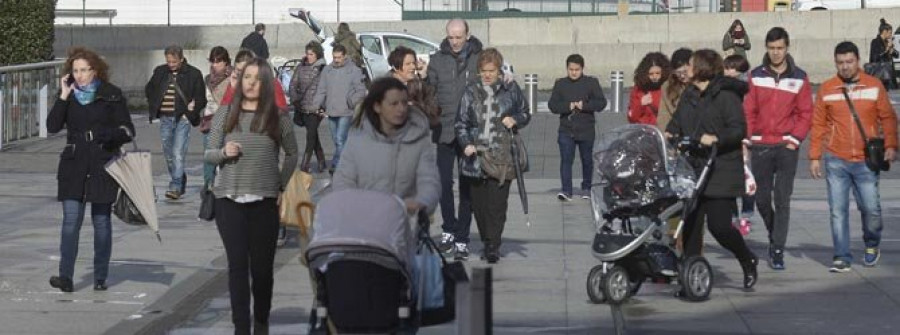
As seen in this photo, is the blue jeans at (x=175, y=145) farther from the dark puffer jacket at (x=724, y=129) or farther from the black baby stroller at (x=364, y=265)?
the black baby stroller at (x=364, y=265)

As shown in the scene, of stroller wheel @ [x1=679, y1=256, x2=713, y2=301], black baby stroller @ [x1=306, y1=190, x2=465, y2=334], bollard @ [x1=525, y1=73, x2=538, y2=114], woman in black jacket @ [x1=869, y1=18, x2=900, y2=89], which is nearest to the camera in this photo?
black baby stroller @ [x1=306, y1=190, x2=465, y2=334]

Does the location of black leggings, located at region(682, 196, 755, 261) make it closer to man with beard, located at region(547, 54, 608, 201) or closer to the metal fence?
man with beard, located at region(547, 54, 608, 201)

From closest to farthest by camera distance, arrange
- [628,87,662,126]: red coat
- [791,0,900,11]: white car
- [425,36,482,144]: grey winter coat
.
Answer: [425,36,482,144]: grey winter coat
[628,87,662,126]: red coat
[791,0,900,11]: white car

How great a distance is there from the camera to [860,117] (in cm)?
1307

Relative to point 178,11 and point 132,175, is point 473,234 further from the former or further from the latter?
point 178,11

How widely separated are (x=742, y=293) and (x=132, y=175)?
4.13 m

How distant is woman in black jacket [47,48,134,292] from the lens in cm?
1189

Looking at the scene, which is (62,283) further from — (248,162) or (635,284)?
(635,284)

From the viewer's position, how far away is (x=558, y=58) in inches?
1574

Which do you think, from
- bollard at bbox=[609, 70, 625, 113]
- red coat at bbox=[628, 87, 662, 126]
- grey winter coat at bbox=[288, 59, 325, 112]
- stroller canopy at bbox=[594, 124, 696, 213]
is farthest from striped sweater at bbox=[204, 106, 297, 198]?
bollard at bbox=[609, 70, 625, 113]

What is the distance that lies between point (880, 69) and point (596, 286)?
81.0 ft

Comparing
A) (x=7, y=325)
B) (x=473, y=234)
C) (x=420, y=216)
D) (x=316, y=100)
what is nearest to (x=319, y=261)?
(x=420, y=216)

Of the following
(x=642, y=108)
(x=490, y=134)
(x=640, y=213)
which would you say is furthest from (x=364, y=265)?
(x=642, y=108)

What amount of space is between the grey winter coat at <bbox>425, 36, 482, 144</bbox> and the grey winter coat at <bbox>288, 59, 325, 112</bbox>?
249 inches
